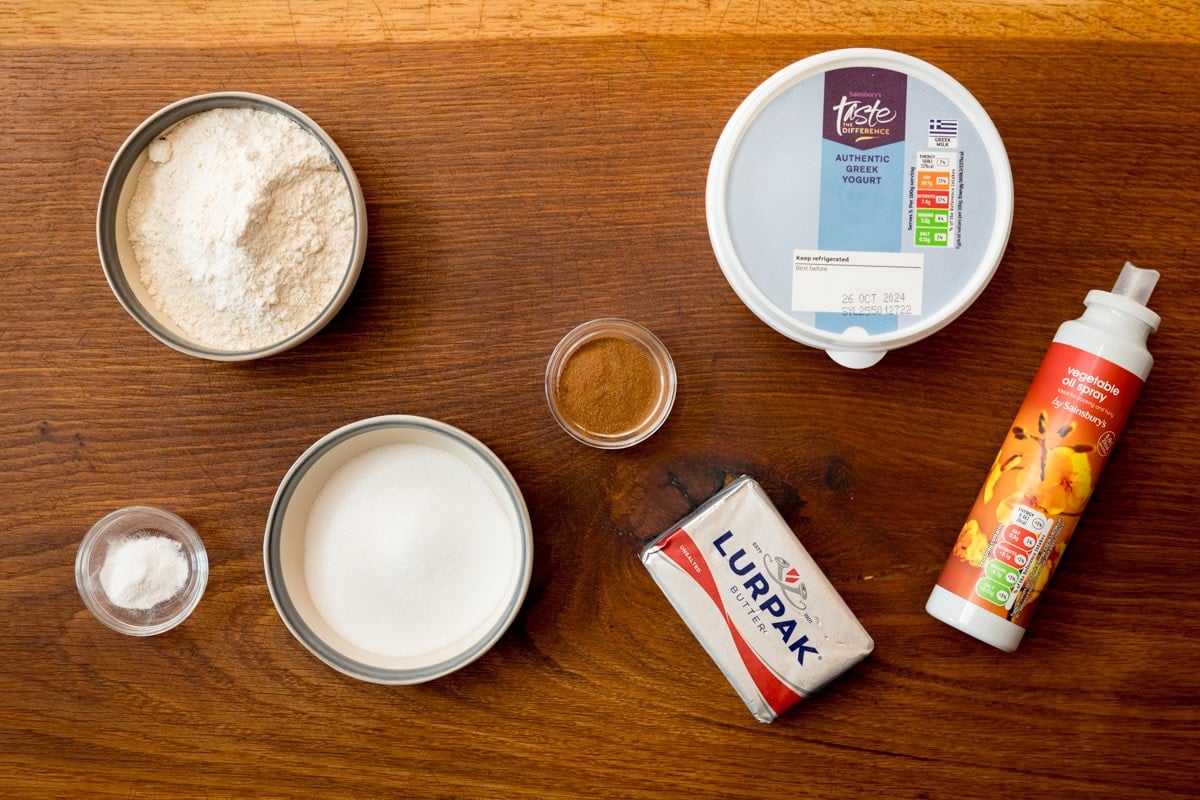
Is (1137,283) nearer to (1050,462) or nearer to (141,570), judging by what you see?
(1050,462)

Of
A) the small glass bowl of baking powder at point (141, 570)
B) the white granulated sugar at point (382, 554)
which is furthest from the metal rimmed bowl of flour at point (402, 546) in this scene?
the small glass bowl of baking powder at point (141, 570)

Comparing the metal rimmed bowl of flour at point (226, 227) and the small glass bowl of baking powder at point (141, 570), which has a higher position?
the metal rimmed bowl of flour at point (226, 227)

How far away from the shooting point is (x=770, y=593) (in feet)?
2.16

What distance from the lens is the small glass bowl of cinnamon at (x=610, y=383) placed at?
670mm

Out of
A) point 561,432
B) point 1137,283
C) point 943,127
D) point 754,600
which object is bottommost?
point 754,600

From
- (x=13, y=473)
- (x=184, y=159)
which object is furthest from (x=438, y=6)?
(x=13, y=473)

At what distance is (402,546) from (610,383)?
0.22m

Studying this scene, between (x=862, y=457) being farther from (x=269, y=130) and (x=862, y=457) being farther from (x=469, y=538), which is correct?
(x=269, y=130)

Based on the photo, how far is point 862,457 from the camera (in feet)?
2.27

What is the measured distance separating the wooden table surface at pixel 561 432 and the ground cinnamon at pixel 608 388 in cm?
3

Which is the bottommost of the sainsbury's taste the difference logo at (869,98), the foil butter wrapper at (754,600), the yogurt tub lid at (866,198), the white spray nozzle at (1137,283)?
the foil butter wrapper at (754,600)

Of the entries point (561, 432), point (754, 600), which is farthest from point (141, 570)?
point (754, 600)

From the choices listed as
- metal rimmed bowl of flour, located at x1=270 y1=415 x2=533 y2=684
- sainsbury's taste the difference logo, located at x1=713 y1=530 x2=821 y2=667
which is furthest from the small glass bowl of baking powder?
sainsbury's taste the difference logo, located at x1=713 y1=530 x2=821 y2=667

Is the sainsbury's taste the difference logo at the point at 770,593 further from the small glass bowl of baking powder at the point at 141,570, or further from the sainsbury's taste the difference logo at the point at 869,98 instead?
the small glass bowl of baking powder at the point at 141,570
